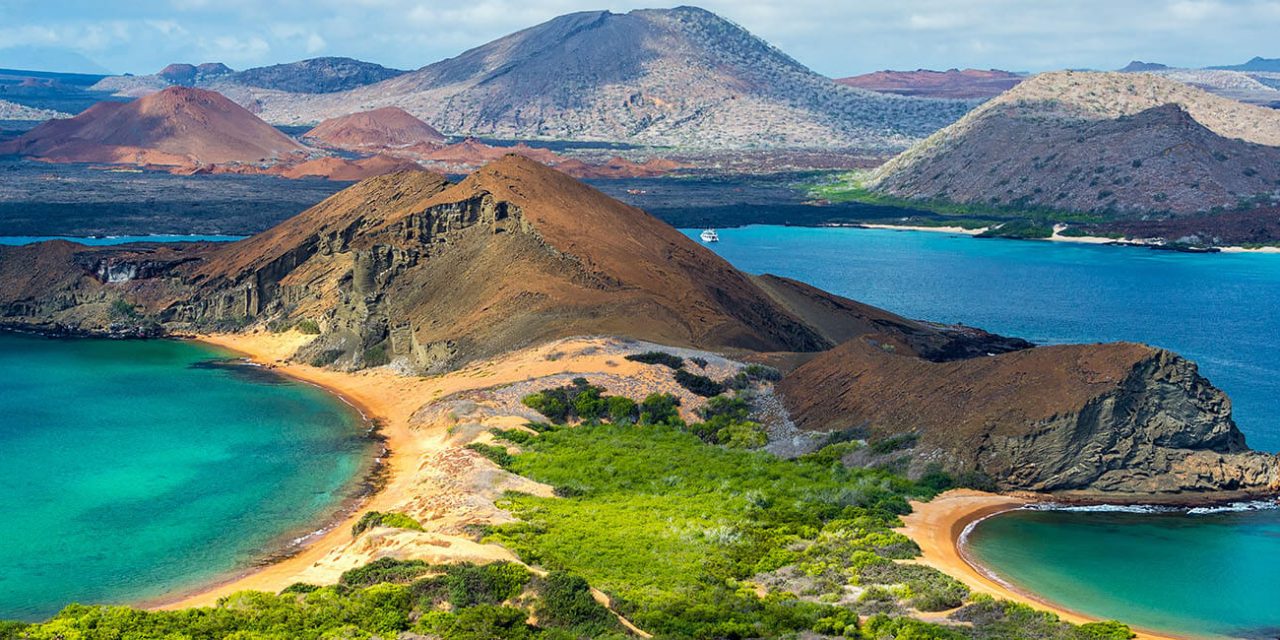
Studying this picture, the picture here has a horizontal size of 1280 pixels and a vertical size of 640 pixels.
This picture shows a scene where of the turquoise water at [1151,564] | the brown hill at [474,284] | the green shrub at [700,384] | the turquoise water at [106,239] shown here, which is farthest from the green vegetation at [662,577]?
the turquoise water at [106,239]

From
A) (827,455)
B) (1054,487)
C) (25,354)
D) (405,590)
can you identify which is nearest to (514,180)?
(25,354)

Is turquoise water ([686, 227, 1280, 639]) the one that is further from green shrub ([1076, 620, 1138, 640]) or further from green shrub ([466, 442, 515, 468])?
green shrub ([466, 442, 515, 468])

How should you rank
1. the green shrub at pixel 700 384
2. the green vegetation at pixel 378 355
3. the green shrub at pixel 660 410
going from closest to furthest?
the green shrub at pixel 660 410
the green shrub at pixel 700 384
the green vegetation at pixel 378 355

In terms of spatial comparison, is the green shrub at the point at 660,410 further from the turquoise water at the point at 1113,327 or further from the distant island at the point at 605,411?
the turquoise water at the point at 1113,327

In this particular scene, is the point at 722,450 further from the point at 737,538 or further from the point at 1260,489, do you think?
the point at 1260,489

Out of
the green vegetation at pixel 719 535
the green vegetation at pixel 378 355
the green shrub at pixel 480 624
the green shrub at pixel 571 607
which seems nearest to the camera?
the green shrub at pixel 480 624

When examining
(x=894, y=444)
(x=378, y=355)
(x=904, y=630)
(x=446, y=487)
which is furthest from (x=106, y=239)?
(x=904, y=630)

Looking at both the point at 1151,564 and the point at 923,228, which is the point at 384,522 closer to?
the point at 1151,564
